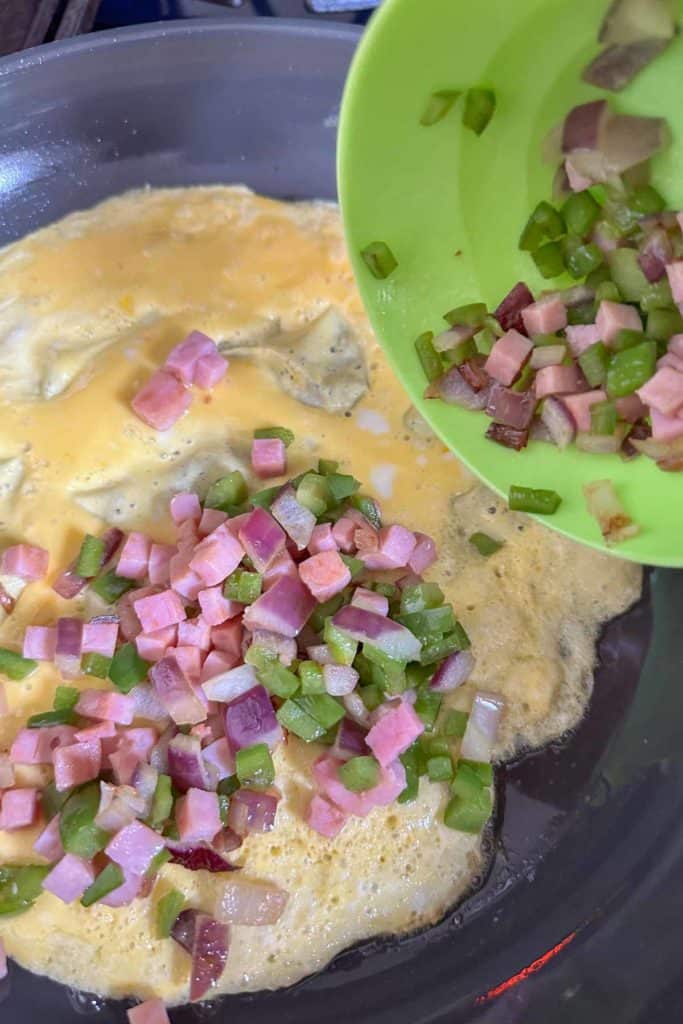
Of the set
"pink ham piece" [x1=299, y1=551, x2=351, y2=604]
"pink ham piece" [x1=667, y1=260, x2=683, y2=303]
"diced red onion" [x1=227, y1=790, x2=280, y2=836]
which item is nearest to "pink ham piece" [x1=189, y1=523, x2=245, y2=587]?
"pink ham piece" [x1=299, y1=551, x2=351, y2=604]

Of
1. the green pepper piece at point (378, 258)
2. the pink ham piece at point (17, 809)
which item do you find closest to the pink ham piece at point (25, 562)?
the pink ham piece at point (17, 809)

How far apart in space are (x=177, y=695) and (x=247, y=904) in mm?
312

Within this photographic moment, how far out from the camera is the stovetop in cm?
177

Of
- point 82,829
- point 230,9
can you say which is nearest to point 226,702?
point 82,829

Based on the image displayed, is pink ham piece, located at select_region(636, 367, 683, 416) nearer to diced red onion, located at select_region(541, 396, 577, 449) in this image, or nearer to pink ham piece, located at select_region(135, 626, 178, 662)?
diced red onion, located at select_region(541, 396, 577, 449)

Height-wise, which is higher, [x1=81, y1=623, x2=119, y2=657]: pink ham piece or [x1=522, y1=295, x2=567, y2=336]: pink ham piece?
[x1=522, y1=295, x2=567, y2=336]: pink ham piece

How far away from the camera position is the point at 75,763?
128cm

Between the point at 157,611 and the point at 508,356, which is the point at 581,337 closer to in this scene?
the point at 508,356

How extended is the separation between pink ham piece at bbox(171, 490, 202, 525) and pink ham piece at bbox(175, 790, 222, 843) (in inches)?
16.9

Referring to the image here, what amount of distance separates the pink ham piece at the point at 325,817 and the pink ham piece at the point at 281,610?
0.25 m

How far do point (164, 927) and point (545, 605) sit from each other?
0.77 m

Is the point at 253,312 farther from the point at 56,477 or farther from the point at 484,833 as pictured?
the point at 484,833

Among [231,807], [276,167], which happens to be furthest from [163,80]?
[231,807]

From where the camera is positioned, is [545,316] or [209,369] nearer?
[545,316]
